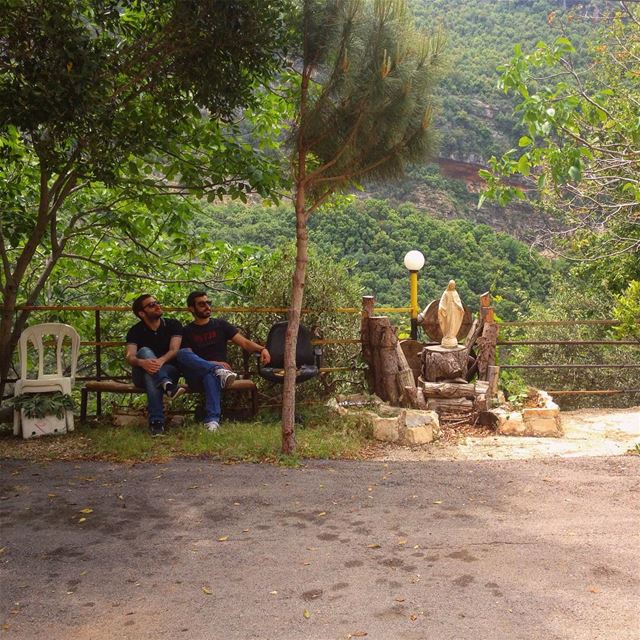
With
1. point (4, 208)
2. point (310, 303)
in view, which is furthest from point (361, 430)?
point (4, 208)

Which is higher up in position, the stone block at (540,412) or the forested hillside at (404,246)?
the forested hillside at (404,246)

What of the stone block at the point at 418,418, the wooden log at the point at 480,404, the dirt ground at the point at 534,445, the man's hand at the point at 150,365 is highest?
the man's hand at the point at 150,365

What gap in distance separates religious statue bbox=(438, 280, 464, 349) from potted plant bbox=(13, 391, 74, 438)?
404cm

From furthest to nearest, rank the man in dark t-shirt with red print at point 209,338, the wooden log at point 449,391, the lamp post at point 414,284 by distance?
the lamp post at point 414,284, the wooden log at point 449,391, the man in dark t-shirt with red print at point 209,338

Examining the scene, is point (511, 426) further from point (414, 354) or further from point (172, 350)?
point (172, 350)

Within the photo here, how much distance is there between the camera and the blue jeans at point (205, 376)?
6.09m

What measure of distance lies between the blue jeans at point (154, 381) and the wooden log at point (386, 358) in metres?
2.24

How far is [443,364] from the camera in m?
7.62

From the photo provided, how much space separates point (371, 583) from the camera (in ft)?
9.93

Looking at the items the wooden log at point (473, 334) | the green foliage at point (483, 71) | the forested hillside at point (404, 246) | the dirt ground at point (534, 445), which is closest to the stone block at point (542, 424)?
the dirt ground at point (534, 445)

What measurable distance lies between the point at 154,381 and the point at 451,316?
11.4 feet

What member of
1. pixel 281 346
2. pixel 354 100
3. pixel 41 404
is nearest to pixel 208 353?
pixel 281 346

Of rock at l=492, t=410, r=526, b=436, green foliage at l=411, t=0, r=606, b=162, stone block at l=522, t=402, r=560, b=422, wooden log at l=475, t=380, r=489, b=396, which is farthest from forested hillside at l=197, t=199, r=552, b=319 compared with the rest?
rock at l=492, t=410, r=526, b=436

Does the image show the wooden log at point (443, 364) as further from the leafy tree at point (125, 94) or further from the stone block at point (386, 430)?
the leafy tree at point (125, 94)
